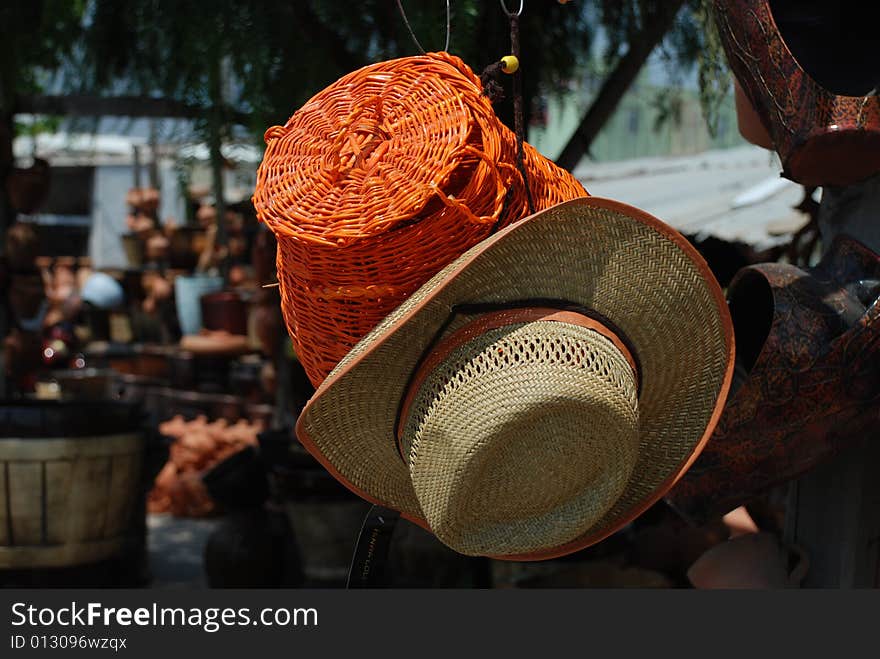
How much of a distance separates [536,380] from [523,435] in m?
0.10

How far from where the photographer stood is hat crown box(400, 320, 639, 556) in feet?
4.07

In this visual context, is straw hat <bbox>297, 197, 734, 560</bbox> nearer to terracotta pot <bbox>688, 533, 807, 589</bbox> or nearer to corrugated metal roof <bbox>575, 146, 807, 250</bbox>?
terracotta pot <bbox>688, 533, 807, 589</bbox>

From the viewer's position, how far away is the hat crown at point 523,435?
4.07 feet

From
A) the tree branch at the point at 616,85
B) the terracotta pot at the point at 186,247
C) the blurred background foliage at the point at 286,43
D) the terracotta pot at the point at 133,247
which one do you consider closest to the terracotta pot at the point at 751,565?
the blurred background foliage at the point at 286,43

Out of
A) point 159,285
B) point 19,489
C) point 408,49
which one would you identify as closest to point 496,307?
point 408,49

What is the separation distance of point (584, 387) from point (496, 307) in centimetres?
15

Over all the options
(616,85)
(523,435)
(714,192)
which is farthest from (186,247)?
(523,435)

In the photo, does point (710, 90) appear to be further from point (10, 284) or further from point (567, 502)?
point (10, 284)

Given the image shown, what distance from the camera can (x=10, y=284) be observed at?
16.5ft

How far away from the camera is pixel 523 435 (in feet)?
4.26

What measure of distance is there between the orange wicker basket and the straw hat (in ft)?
0.24

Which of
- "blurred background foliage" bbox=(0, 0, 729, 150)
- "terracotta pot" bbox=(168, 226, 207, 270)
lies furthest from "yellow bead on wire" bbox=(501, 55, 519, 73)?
"terracotta pot" bbox=(168, 226, 207, 270)

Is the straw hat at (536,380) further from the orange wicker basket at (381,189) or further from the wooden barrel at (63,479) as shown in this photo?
the wooden barrel at (63,479)

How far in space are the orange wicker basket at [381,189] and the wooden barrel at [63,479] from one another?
252 centimetres
